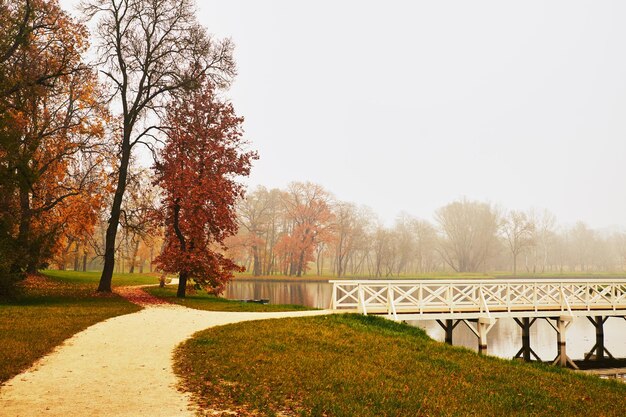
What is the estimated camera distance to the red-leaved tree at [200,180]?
79.5ft

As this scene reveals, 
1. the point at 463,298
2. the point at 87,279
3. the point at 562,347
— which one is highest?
the point at 463,298

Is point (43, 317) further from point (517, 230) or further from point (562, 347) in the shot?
point (517, 230)

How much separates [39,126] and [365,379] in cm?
2121

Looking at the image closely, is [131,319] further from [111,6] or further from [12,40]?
[111,6]

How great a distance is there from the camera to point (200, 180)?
79.3 ft

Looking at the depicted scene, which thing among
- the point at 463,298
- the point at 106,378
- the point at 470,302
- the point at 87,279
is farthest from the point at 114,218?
the point at 470,302

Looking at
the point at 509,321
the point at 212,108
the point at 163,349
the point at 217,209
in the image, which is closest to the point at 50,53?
the point at 212,108

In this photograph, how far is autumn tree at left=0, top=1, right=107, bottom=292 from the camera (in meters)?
17.5

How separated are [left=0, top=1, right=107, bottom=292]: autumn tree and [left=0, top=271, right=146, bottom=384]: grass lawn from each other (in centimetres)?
185

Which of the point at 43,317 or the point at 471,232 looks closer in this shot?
the point at 43,317

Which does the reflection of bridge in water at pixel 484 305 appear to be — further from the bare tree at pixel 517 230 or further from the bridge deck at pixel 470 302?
the bare tree at pixel 517 230

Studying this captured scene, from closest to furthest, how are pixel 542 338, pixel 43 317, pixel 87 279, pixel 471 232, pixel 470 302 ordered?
1. pixel 43 317
2. pixel 470 302
3. pixel 542 338
4. pixel 87 279
5. pixel 471 232

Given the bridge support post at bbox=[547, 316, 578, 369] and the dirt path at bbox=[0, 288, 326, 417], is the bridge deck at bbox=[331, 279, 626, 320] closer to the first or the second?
the bridge support post at bbox=[547, 316, 578, 369]

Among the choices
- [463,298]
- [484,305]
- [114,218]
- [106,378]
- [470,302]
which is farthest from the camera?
[114,218]
